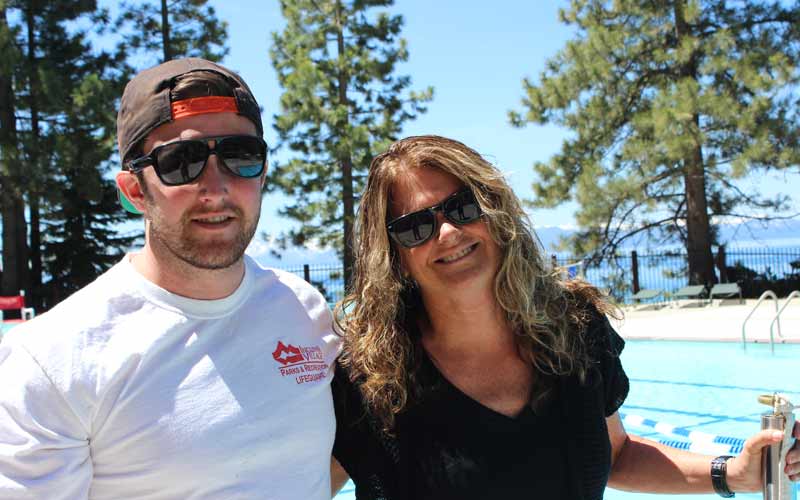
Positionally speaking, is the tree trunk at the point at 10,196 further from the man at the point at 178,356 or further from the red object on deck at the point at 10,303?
the man at the point at 178,356

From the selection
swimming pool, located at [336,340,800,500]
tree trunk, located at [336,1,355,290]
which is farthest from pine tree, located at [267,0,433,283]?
swimming pool, located at [336,340,800,500]

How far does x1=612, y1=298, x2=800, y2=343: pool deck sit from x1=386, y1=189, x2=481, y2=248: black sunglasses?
7.54 meters

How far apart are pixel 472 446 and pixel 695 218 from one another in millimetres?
17739

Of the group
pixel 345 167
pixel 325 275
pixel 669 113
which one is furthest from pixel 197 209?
pixel 325 275

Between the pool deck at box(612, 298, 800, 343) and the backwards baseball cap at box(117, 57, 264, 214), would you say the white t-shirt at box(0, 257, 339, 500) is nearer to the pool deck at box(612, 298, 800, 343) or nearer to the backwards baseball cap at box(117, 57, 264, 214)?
the backwards baseball cap at box(117, 57, 264, 214)

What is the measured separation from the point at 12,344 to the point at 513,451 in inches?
46.1

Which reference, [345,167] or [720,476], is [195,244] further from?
[345,167]

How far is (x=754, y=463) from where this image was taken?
197cm

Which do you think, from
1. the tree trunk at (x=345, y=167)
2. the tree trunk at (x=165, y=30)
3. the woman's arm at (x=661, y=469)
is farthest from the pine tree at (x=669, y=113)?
the woman's arm at (x=661, y=469)

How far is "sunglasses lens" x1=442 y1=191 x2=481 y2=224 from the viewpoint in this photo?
2000 mm

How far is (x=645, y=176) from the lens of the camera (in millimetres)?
17344

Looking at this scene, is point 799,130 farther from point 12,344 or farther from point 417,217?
point 12,344

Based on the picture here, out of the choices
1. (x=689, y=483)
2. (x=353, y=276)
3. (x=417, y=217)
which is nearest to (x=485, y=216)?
(x=417, y=217)

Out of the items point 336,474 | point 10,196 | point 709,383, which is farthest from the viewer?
point 10,196
